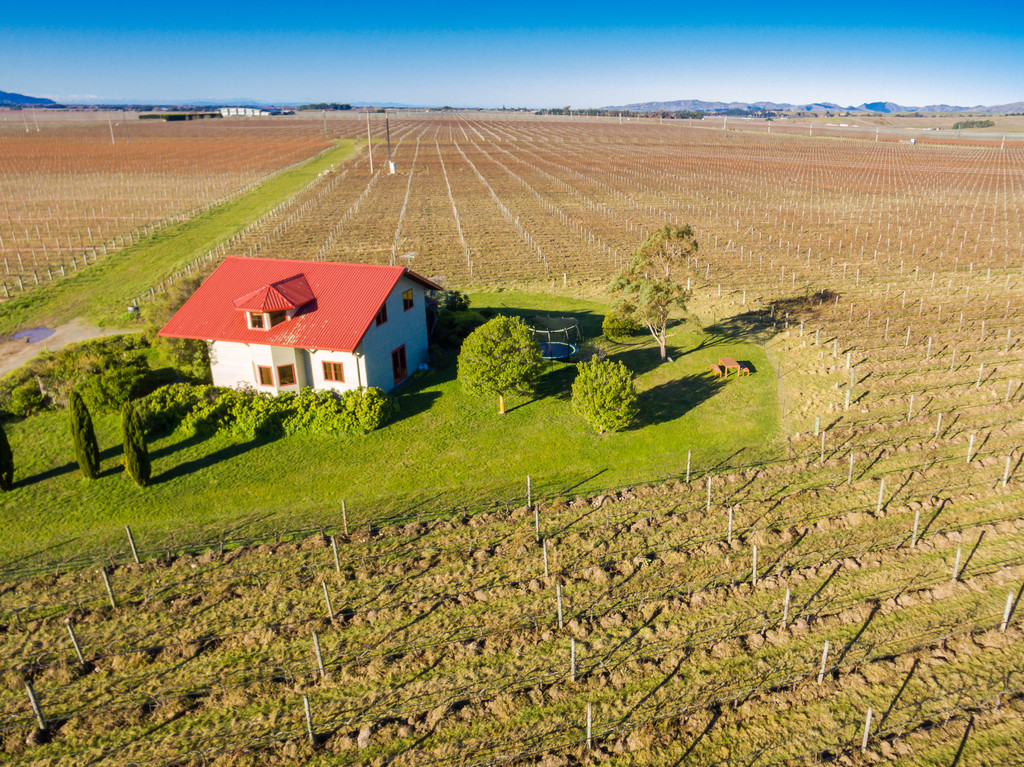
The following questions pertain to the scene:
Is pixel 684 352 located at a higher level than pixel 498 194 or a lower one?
lower

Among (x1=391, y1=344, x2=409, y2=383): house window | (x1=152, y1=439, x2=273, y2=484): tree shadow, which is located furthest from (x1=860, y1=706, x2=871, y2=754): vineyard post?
(x1=391, y1=344, x2=409, y2=383): house window

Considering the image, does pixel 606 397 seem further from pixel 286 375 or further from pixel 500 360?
pixel 286 375

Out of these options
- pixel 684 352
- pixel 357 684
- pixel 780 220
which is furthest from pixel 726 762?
pixel 780 220

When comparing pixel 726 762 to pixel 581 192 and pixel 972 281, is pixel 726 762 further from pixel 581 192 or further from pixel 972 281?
pixel 581 192

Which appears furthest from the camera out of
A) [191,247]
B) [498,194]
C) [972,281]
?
[498,194]

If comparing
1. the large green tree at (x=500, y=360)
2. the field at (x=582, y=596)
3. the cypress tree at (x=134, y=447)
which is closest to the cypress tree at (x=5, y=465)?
the field at (x=582, y=596)
